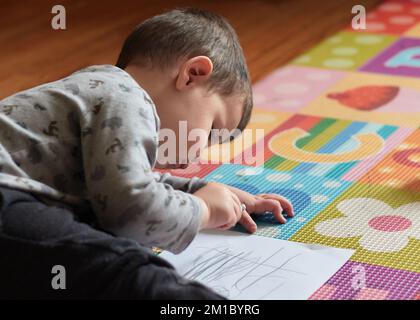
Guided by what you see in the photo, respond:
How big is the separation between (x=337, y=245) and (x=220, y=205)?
0.17 meters

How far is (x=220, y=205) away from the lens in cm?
96

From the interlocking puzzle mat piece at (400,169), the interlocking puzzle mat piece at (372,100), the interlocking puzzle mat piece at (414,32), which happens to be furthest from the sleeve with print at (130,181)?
the interlocking puzzle mat piece at (414,32)

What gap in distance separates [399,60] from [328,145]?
0.49 metres

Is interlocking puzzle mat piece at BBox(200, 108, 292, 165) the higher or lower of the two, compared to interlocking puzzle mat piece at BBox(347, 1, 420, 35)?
lower

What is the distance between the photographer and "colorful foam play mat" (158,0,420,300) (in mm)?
1014

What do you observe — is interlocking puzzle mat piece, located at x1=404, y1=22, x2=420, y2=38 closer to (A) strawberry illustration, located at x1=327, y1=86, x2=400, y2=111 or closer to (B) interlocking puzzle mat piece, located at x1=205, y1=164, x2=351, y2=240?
(A) strawberry illustration, located at x1=327, y1=86, x2=400, y2=111

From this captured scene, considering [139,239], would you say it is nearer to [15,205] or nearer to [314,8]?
[15,205]

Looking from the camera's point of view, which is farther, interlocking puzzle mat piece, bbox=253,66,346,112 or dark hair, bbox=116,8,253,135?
interlocking puzzle mat piece, bbox=253,66,346,112

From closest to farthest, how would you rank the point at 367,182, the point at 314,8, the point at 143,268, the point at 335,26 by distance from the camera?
the point at 143,268
the point at 367,182
the point at 335,26
the point at 314,8

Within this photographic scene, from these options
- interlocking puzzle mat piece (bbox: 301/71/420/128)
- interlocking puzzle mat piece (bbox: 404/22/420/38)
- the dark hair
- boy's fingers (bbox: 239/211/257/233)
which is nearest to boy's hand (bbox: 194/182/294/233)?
boy's fingers (bbox: 239/211/257/233)

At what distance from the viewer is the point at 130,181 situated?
33.2 inches

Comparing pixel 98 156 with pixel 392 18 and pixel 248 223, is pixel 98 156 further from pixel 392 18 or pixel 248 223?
pixel 392 18

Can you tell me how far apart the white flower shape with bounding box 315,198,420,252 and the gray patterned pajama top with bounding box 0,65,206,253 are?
243 mm

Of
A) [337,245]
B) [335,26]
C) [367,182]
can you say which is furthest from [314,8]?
[337,245]
